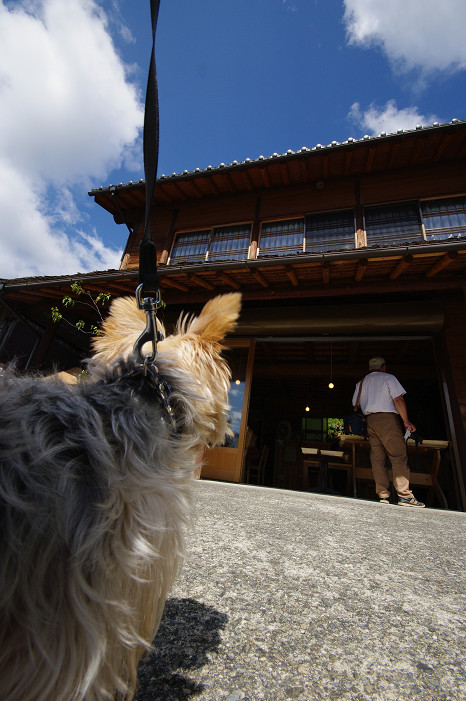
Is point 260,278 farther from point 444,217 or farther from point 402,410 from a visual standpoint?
point 444,217

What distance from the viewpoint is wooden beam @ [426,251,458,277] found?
195 inches

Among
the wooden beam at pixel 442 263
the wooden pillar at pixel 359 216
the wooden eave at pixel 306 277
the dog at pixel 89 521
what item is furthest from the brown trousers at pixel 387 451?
the dog at pixel 89 521

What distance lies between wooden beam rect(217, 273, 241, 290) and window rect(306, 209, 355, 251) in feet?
9.24

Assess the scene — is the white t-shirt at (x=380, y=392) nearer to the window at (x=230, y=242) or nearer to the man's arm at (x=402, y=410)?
the man's arm at (x=402, y=410)

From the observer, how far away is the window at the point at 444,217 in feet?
23.9

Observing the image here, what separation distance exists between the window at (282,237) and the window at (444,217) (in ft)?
9.91

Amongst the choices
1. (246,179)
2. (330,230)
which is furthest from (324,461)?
(246,179)

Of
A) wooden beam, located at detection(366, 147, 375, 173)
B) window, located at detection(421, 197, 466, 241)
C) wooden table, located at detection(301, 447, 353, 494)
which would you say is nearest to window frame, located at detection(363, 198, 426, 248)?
window, located at detection(421, 197, 466, 241)

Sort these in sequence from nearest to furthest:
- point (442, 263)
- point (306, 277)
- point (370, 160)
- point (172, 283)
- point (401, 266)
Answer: point (442, 263) < point (401, 266) < point (306, 277) < point (172, 283) < point (370, 160)

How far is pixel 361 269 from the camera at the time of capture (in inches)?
215

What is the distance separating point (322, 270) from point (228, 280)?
1865 millimetres

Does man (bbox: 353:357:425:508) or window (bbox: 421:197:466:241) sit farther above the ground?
window (bbox: 421:197:466:241)

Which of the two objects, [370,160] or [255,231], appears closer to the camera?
[370,160]

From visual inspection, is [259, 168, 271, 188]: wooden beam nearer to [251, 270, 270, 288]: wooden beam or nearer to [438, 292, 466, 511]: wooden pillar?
[251, 270, 270, 288]: wooden beam
